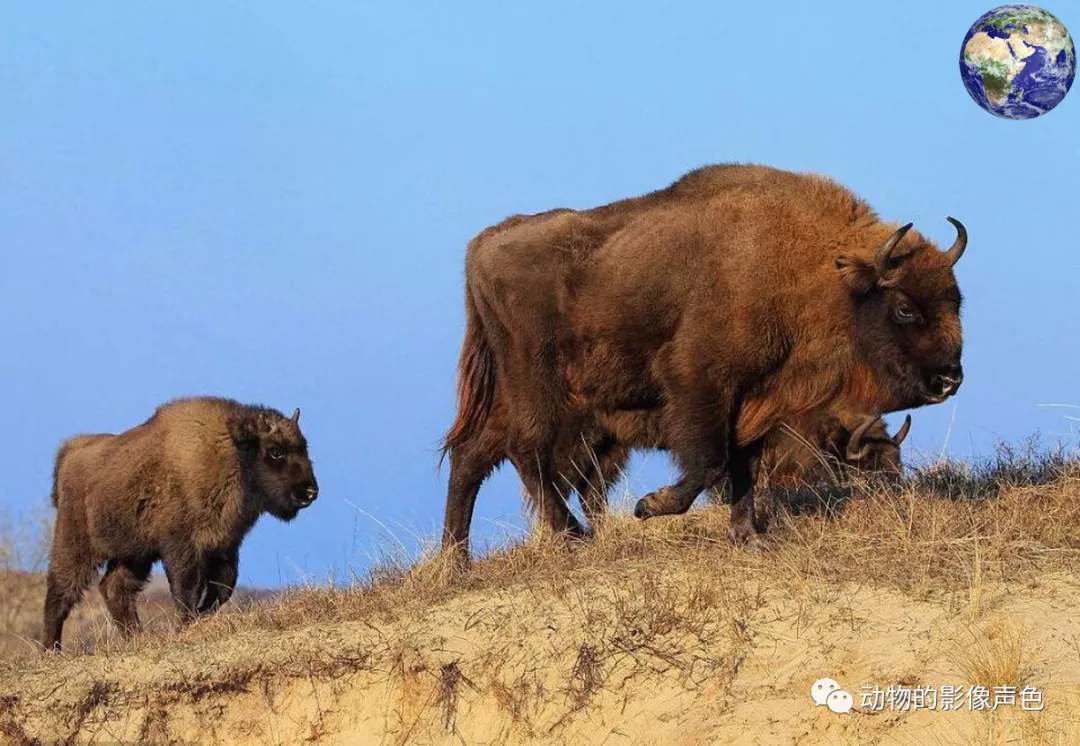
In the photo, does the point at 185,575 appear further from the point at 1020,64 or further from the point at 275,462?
the point at 1020,64

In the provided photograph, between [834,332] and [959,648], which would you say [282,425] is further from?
[959,648]

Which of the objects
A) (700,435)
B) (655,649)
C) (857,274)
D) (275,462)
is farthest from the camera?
(275,462)

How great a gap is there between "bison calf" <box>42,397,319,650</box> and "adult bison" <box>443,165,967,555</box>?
345cm

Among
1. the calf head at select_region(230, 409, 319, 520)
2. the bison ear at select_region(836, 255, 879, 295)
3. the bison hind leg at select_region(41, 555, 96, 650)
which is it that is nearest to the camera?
the bison ear at select_region(836, 255, 879, 295)

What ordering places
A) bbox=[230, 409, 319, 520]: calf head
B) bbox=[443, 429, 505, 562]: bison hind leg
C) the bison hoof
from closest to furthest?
the bison hoof < bbox=[443, 429, 505, 562]: bison hind leg < bbox=[230, 409, 319, 520]: calf head

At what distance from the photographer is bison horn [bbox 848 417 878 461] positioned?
11.6 metres

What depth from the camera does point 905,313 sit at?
953 centimetres

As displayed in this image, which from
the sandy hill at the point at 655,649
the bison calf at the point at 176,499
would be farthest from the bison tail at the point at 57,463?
the sandy hill at the point at 655,649

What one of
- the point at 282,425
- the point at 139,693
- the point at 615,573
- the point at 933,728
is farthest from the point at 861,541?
the point at 282,425

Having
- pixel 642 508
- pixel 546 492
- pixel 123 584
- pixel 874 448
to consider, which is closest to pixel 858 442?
pixel 874 448

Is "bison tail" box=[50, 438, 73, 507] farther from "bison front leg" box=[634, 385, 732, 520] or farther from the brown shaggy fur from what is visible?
"bison front leg" box=[634, 385, 732, 520]

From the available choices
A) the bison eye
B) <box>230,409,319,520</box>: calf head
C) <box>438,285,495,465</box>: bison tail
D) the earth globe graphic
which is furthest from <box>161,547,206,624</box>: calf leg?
the earth globe graphic

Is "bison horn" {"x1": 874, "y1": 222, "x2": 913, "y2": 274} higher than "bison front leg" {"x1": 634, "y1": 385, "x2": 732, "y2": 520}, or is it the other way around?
"bison horn" {"x1": 874, "y1": 222, "x2": 913, "y2": 274}

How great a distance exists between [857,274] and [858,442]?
2.64m
